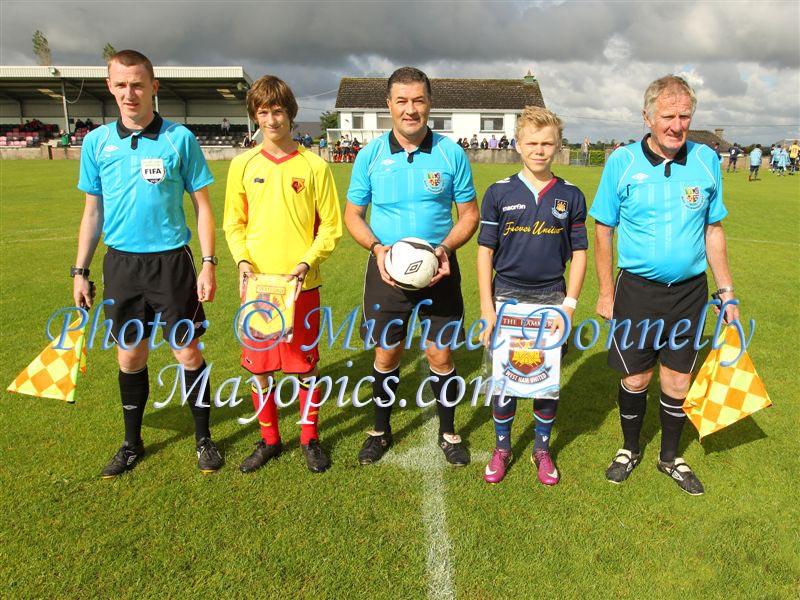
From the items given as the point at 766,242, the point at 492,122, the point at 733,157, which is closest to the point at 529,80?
the point at 492,122

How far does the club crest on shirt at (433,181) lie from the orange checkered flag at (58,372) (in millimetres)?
2283

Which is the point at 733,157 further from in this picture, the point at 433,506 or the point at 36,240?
the point at 433,506

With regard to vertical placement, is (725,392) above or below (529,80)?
below

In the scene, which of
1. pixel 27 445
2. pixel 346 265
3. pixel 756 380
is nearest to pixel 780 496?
pixel 756 380

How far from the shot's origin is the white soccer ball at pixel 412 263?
2982 millimetres

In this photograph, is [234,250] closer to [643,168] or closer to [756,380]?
[643,168]

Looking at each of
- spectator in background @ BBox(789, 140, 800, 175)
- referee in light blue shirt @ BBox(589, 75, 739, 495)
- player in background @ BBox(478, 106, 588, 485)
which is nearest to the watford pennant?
player in background @ BBox(478, 106, 588, 485)

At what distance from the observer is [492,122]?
48125 millimetres

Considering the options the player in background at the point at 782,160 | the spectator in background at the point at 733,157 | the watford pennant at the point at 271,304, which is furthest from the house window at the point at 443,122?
the watford pennant at the point at 271,304

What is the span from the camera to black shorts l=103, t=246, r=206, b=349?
3.12 meters

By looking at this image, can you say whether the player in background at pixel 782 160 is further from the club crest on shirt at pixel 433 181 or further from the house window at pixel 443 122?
the club crest on shirt at pixel 433 181

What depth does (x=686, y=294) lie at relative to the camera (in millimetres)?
3027

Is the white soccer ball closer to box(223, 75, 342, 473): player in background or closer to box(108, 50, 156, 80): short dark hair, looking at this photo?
box(223, 75, 342, 473): player in background

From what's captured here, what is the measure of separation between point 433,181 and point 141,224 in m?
1.65
